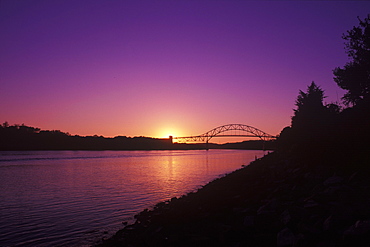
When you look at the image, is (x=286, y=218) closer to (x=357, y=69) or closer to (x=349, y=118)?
(x=349, y=118)

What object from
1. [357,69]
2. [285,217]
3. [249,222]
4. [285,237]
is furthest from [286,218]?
[357,69]

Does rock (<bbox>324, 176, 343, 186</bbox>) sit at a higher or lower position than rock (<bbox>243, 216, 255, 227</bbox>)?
higher

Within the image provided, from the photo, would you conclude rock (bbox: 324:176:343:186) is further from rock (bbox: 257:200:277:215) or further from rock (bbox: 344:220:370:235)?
rock (bbox: 344:220:370:235)

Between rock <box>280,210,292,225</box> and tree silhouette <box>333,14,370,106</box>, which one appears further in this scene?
tree silhouette <box>333,14,370,106</box>

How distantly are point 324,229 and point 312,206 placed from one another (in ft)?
6.87

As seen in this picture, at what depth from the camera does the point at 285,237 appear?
7426mm

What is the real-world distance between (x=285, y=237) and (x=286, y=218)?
1.37 meters

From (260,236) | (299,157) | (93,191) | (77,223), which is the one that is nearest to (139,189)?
(93,191)

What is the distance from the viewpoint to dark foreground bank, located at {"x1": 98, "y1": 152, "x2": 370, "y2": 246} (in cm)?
734

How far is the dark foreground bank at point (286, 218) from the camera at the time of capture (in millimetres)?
7344

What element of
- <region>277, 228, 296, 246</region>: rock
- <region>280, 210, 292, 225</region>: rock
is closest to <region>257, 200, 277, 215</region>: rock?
Answer: <region>280, 210, 292, 225</region>: rock

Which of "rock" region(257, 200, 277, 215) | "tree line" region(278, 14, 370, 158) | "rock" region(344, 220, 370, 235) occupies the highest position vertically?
"tree line" region(278, 14, 370, 158)

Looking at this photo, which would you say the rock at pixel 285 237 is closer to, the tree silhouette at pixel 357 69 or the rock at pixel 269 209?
the rock at pixel 269 209

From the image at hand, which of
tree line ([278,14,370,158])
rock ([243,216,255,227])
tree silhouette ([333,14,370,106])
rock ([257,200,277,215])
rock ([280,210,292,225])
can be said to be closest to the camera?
rock ([280,210,292,225])
